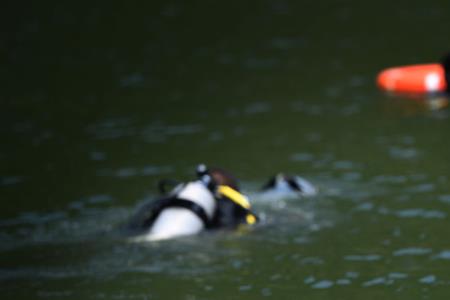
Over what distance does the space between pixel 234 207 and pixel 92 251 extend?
6.17ft

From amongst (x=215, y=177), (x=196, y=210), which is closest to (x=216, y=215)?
(x=196, y=210)

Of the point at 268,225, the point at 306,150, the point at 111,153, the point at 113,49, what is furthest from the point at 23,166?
the point at 113,49

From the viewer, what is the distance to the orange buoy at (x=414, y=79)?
19938 mm

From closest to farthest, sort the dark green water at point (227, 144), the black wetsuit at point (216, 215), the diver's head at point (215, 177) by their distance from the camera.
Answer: the dark green water at point (227, 144) → the black wetsuit at point (216, 215) → the diver's head at point (215, 177)

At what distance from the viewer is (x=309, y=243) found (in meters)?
12.3

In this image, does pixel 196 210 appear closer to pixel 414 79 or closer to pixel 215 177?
pixel 215 177

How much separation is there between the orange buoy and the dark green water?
1.58 ft

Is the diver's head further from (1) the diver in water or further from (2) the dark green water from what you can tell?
(2) the dark green water

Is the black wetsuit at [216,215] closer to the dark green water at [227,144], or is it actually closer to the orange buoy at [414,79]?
the dark green water at [227,144]

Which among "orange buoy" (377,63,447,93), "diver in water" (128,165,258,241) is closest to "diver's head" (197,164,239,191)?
"diver in water" (128,165,258,241)

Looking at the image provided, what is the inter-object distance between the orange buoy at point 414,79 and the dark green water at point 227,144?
1.58 feet

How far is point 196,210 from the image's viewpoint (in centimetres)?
→ 1234

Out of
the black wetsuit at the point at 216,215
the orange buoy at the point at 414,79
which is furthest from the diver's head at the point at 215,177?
the orange buoy at the point at 414,79

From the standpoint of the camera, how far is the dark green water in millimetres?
11445
